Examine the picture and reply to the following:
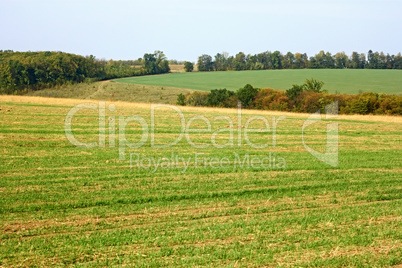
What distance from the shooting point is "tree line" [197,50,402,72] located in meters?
117

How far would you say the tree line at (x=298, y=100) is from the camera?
53406mm

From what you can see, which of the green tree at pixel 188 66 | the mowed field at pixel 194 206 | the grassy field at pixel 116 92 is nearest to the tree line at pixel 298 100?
the grassy field at pixel 116 92

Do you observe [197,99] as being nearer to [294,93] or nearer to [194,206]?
[294,93]

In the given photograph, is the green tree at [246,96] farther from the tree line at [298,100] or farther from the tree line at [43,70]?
the tree line at [43,70]

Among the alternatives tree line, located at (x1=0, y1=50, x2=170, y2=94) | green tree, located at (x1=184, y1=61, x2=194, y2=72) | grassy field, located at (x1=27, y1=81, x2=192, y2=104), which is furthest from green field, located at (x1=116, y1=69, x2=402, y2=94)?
green tree, located at (x1=184, y1=61, x2=194, y2=72)

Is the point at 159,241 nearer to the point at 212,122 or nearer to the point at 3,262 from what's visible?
the point at 3,262

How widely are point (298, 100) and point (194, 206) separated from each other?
51.1 m

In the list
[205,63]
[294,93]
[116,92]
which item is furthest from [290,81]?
[205,63]

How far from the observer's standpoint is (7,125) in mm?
22062

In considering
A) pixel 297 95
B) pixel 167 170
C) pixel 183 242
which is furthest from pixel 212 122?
pixel 297 95

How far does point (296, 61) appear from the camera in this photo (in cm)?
12450

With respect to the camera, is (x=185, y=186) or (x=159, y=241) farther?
(x=185, y=186)

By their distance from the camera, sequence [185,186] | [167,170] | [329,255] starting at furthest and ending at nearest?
[167,170], [185,186], [329,255]

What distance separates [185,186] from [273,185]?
2.61 meters
